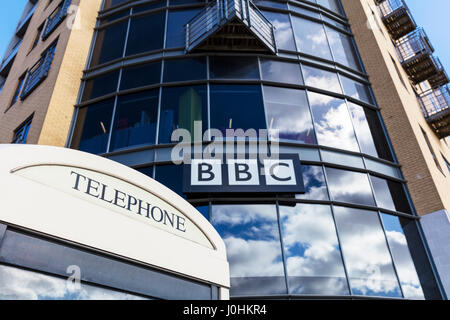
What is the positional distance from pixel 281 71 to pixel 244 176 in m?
4.34

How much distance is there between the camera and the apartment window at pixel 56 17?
14.4 m

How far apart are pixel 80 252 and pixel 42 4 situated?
848 inches

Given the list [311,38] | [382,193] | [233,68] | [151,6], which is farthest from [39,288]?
[151,6]

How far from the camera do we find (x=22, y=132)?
12.2m

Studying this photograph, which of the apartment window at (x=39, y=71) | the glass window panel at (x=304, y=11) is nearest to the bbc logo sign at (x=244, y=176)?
the glass window panel at (x=304, y=11)

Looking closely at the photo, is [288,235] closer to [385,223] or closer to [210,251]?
[385,223]

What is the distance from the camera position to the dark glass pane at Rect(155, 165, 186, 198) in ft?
29.1

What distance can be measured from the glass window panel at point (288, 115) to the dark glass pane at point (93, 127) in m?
4.98

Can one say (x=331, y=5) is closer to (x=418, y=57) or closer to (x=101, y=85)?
(x=418, y=57)

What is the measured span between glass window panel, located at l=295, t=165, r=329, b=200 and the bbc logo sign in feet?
1.03

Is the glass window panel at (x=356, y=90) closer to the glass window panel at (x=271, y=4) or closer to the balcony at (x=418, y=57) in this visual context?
the glass window panel at (x=271, y=4)

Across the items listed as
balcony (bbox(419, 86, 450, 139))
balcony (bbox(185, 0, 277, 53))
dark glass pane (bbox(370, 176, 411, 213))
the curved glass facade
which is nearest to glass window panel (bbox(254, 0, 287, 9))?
the curved glass facade

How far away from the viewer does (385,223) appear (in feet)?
30.2

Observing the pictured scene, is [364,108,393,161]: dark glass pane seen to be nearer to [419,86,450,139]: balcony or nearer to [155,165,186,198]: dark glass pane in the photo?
[419,86,450,139]: balcony
